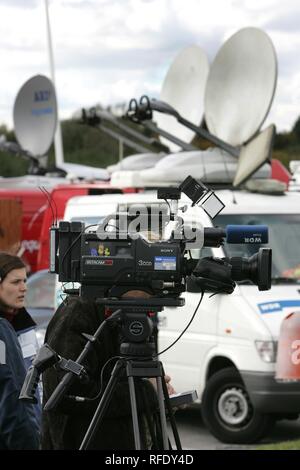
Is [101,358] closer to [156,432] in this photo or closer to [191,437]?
[156,432]

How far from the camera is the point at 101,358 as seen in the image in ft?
16.7

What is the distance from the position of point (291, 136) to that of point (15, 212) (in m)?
25.9

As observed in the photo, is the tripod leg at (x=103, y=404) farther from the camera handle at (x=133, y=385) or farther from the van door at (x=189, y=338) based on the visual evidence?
the van door at (x=189, y=338)


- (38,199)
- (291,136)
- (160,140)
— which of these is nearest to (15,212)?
(38,199)

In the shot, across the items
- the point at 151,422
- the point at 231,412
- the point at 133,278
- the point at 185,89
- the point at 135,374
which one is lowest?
the point at 231,412

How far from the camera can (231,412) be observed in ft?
33.6

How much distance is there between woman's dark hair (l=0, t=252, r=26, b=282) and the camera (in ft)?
18.7

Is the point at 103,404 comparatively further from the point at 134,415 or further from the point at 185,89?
the point at 185,89

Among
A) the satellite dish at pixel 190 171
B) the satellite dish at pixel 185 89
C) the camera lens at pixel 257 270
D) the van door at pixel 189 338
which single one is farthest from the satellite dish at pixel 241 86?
the camera lens at pixel 257 270

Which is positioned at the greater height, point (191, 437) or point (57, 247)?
point (57, 247)

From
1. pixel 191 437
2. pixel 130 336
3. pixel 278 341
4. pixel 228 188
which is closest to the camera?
pixel 130 336

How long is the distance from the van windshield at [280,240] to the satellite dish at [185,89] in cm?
480

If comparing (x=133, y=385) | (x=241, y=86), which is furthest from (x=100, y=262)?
(x=241, y=86)

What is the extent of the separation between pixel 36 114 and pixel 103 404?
16046 mm
